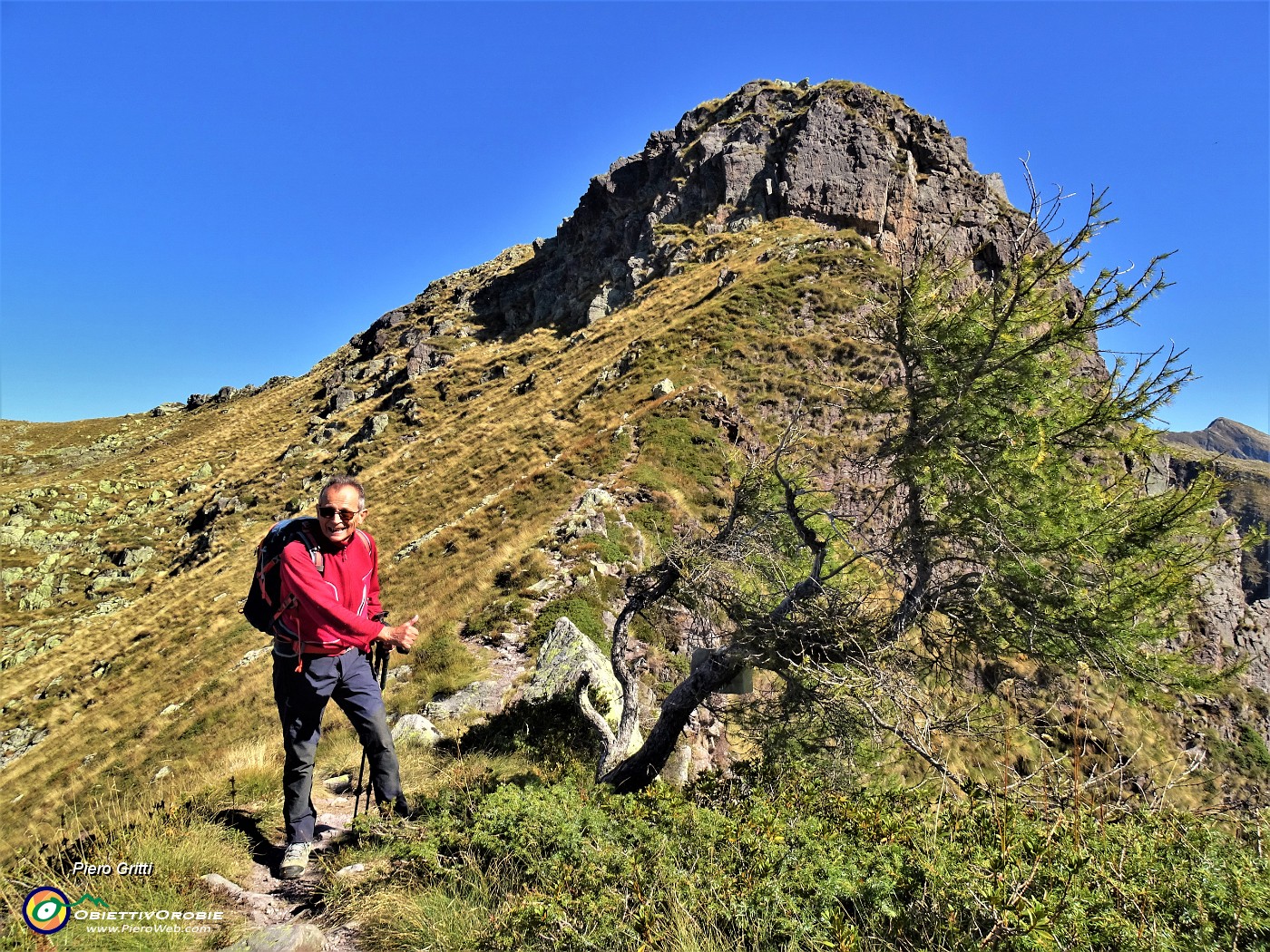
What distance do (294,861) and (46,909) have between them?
1.38 metres

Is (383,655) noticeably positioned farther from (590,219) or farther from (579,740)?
(590,219)

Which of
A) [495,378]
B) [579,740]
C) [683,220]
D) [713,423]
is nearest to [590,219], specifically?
[683,220]

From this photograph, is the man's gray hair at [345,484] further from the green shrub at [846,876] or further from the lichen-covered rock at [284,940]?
the lichen-covered rock at [284,940]

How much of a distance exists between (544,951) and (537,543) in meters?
12.7

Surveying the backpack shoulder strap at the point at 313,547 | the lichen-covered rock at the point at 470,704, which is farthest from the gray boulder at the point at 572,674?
the backpack shoulder strap at the point at 313,547

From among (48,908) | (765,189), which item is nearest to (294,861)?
(48,908)

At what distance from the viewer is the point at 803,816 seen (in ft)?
15.0

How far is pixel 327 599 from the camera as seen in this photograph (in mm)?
4375

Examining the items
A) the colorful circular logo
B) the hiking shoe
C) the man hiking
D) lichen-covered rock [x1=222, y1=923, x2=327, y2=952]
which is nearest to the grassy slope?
the hiking shoe

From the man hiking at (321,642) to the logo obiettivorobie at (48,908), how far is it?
1.22 m

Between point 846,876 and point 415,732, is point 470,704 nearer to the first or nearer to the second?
point 415,732

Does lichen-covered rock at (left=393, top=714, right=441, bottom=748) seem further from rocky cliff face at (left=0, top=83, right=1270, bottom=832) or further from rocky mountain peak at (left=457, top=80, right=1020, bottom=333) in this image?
rocky mountain peak at (left=457, top=80, right=1020, bottom=333)

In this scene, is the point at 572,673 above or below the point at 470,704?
above

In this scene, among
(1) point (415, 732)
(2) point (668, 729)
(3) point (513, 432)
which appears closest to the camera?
(2) point (668, 729)
